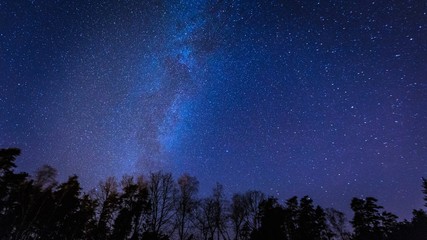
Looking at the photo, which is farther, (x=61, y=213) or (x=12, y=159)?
(x=61, y=213)

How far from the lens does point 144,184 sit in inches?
1538

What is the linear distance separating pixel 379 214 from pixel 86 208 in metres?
49.3

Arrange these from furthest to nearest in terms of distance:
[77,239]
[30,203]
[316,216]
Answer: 1. [316,216]
2. [77,239]
3. [30,203]

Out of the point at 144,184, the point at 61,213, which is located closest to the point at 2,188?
the point at 61,213

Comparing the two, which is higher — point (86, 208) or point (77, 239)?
point (86, 208)

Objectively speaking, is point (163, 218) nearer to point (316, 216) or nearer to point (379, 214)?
point (316, 216)

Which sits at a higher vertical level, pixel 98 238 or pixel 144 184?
pixel 144 184

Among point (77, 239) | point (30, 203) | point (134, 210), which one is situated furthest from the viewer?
point (77, 239)

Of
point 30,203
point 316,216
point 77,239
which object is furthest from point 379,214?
point 30,203

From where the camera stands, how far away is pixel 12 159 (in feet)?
99.9

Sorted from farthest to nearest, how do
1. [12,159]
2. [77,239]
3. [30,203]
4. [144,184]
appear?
[77,239] < [144,184] < [30,203] < [12,159]

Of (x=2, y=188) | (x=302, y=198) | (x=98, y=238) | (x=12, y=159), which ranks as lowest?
(x=98, y=238)

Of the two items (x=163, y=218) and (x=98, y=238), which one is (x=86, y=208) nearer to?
(x=98, y=238)

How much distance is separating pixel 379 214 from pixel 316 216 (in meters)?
10.6
